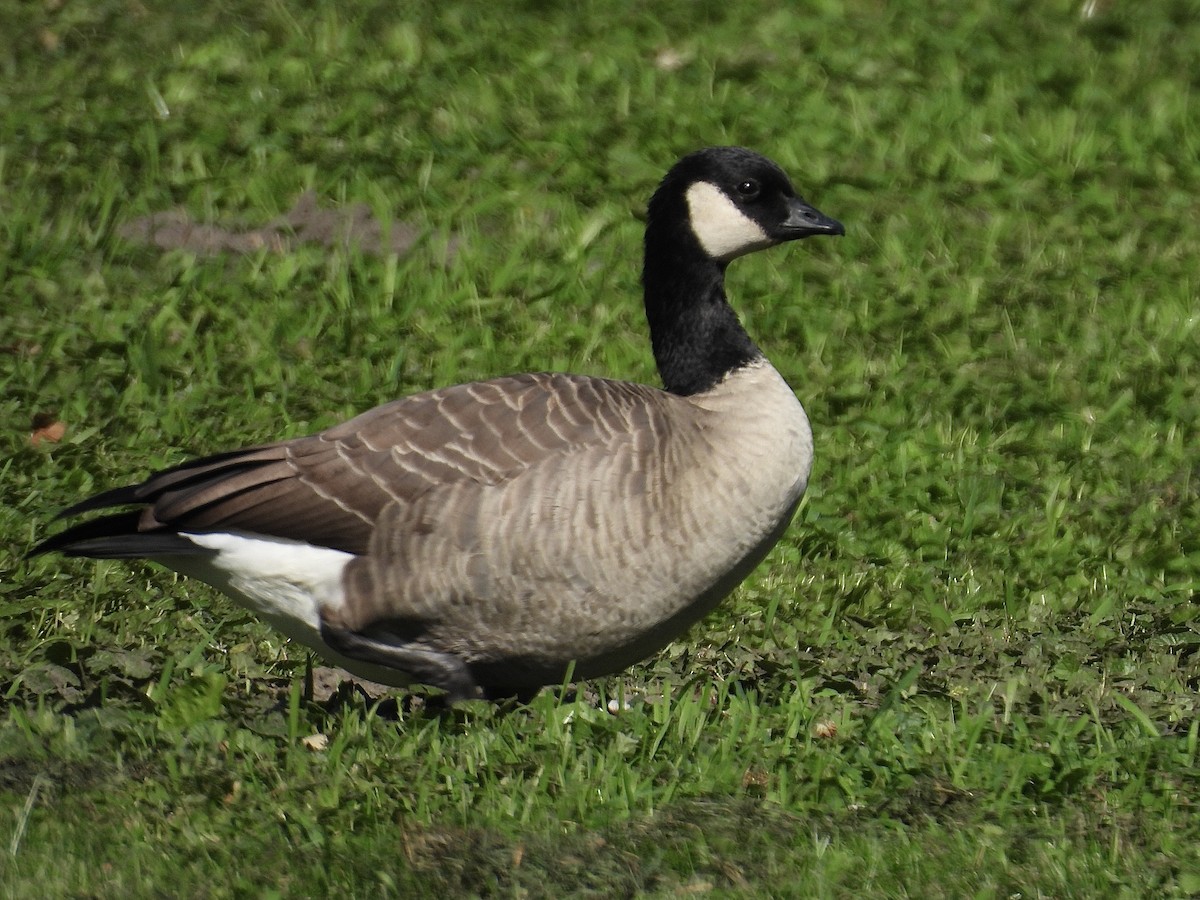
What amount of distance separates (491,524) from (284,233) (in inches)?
150

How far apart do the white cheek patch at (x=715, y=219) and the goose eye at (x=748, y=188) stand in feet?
0.16

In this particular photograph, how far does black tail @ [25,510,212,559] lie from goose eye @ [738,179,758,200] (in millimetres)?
1922

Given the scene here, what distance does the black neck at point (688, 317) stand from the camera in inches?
205

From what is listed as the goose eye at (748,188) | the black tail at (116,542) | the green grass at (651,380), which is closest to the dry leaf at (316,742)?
the green grass at (651,380)

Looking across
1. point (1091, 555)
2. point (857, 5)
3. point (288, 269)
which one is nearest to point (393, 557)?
point (1091, 555)

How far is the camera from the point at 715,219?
5.31m

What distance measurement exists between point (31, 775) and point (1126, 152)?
246 inches

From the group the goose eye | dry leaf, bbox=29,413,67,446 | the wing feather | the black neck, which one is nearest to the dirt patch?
dry leaf, bbox=29,413,67,446

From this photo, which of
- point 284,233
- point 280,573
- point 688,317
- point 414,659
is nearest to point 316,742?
point 414,659

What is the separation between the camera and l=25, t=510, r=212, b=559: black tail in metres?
4.76

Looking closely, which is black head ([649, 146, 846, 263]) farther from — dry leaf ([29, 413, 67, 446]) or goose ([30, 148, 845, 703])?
dry leaf ([29, 413, 67, 446])

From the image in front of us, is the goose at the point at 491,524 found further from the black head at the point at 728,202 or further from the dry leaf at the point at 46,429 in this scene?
the dry leaf at the point at 46,429

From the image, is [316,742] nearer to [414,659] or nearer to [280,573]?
[414,659]

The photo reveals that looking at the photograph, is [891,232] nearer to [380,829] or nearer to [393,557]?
[393,557]
